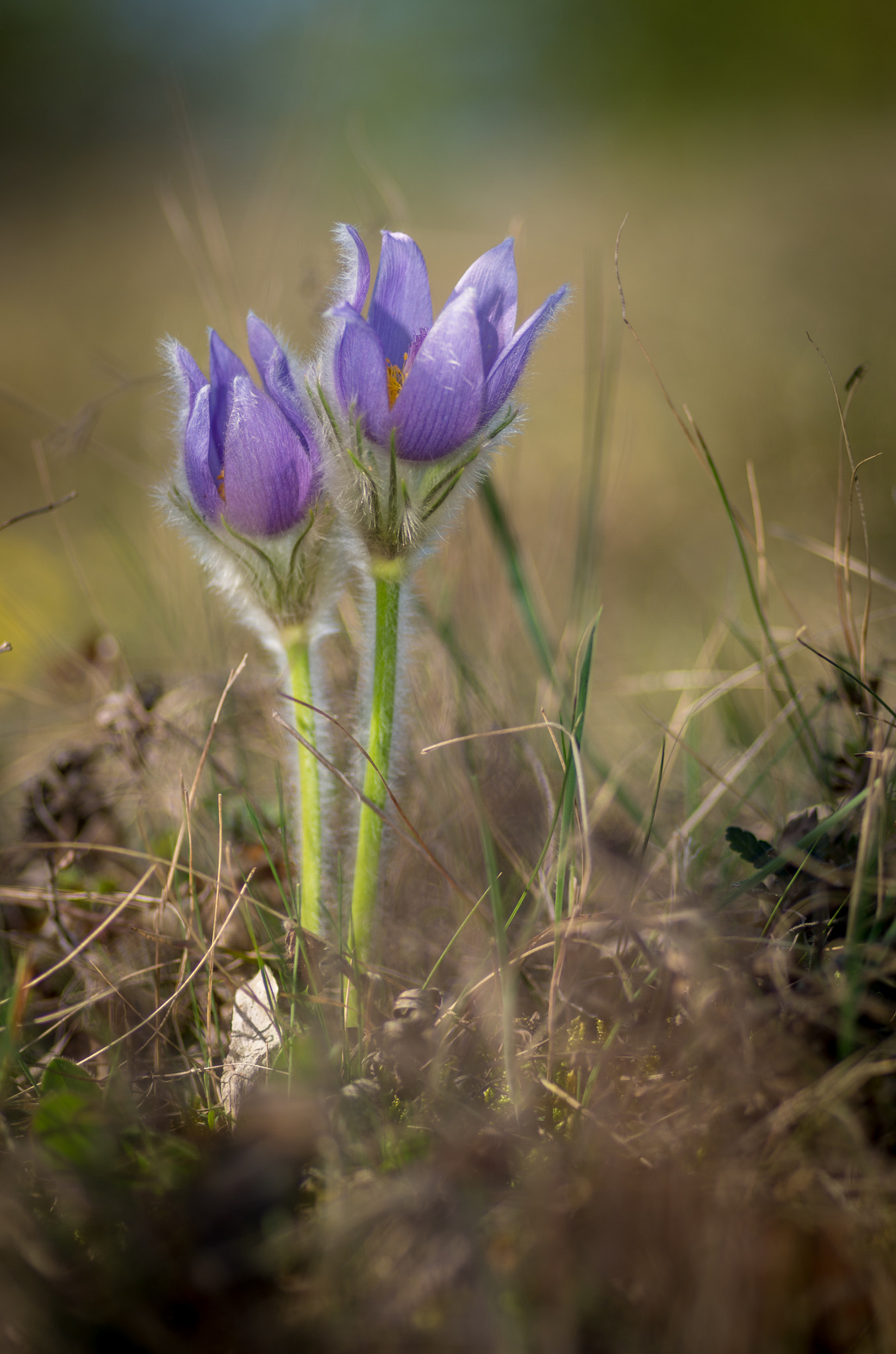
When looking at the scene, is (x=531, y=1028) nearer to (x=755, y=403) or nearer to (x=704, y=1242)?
(x=704, y=1242)

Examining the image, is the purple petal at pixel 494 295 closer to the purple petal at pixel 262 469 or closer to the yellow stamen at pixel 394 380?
the yellow stamen at pixel 394 380

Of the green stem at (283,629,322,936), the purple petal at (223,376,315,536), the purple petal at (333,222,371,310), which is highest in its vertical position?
the purple petal at (333,222,371,310)

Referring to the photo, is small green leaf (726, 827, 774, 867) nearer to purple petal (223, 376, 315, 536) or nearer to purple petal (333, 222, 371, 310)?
purple petal (223, 376, 315, 536)

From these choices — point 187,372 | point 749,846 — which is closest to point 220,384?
point 187,372

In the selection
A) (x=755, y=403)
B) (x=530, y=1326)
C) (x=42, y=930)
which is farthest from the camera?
(x=755, y=403)

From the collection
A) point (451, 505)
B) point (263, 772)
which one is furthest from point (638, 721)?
point (451, 505)

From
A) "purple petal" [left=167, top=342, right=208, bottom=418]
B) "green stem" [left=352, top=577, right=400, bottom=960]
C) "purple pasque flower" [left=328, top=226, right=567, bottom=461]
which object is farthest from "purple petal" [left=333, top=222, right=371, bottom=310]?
"green stem" [left=352, top=577, right=400, bottom=960]
